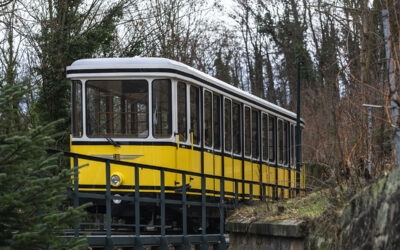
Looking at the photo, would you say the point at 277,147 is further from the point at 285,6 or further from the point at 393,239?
the point at 285,6

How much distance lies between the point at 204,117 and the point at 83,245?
28.8ft

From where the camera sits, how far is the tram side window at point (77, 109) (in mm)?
15250

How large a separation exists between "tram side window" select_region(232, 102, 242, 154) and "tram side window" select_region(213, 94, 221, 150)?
953 mm

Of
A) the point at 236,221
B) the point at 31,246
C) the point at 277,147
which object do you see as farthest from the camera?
the point at 277,147

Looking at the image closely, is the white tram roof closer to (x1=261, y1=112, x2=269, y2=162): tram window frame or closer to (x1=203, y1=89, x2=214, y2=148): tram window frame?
(x1=203, y1=89, x2=214, y2=148): tram window frame

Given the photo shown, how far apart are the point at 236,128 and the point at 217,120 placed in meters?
1.28

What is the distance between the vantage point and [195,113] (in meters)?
15.7

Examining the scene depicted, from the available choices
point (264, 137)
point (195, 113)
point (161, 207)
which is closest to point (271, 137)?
point (264, 137)

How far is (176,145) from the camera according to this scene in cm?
1493

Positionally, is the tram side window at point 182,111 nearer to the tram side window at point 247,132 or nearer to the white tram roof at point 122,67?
the white tram roof at point 122,67

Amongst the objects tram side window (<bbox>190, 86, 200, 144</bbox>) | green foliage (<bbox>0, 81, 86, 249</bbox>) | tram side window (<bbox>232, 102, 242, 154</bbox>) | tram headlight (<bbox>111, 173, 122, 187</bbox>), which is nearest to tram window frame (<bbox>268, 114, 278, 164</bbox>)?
tram side window (<bbox>232, 102, 242, 154</bbox>)

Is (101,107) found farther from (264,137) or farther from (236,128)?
(264,137)

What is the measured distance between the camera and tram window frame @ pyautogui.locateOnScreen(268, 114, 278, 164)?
20.7m

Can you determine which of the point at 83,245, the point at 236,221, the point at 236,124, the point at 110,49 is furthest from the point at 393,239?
the point at 110,49
